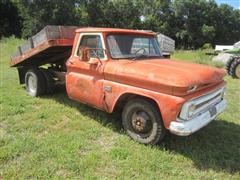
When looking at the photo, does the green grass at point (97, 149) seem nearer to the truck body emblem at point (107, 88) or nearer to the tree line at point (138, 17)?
the truck body emblem at point (107, 88)

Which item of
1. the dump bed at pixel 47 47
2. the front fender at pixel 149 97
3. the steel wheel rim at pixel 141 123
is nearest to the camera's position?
the front fender at pixel 149 97

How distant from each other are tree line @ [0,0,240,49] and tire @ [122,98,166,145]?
31304 mm

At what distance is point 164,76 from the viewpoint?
5.03 meters

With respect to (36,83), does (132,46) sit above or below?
above

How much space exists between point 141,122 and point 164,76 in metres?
0.97

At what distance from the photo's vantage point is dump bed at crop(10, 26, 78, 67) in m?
7.38

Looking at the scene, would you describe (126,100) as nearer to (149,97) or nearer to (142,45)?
(149,97)

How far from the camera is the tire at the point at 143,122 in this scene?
17.5 ft

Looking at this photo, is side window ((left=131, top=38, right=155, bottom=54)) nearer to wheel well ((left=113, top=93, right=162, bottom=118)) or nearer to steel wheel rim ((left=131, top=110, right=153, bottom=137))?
wheel well ((left=113, top=93, right=162, bottom=118))

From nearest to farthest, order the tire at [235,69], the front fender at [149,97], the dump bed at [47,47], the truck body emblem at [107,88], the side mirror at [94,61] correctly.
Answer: the front fender at [149,97]
the truck body emblem at [107,88]
the side mirror at [94,61]
the dump bed at [47,47]
the tire at [235,69]

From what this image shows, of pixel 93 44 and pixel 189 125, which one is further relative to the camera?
pixel 93 44

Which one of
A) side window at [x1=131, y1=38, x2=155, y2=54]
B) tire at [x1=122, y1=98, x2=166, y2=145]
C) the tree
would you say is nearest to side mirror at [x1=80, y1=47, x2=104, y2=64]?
side window at [x1=131, y1=38, x2=155, y2=54]

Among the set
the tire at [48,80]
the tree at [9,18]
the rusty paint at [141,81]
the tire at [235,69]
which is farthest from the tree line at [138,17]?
the rusty paint at [141,81]

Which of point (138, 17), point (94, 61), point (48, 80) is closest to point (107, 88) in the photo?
point (94, 61)
